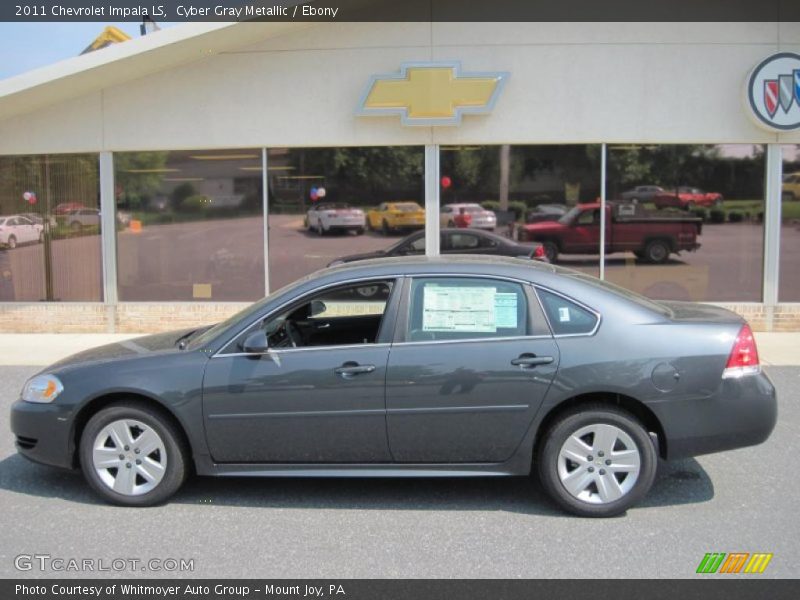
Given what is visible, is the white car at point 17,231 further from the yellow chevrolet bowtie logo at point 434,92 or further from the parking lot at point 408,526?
the parking lot at point 408,526

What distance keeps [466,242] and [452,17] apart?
3.11m

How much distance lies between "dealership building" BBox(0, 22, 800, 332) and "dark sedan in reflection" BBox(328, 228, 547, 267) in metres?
0.08

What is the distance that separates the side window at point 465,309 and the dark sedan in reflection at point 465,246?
6.42 meters

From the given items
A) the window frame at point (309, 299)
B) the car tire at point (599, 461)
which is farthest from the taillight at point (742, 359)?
the window frame at point (309, 299)

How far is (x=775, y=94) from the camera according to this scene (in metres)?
11.1

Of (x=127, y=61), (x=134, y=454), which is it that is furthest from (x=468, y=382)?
(x=127, y=61)

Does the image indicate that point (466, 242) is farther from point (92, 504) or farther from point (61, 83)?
point (92, 504)

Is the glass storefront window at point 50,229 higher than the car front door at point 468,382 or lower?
higher

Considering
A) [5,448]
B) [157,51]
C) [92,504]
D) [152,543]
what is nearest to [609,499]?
[152,543]

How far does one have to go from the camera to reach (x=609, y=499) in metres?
4.90

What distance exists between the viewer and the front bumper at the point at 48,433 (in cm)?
518

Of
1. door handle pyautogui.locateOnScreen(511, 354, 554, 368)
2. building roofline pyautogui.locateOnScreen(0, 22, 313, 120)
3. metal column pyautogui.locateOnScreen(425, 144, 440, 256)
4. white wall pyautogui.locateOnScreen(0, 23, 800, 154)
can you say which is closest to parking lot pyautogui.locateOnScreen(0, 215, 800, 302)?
metal column pyautogui.locateOnScreen(425, 144, 440, 256)
